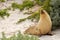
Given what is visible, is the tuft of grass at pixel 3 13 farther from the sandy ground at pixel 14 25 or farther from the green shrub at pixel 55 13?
the green shrub at pixel 55 13

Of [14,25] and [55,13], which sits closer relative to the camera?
[55,13]

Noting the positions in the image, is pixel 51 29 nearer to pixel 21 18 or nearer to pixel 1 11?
pixel 21 18

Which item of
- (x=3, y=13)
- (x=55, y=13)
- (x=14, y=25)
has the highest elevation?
(x=55, y=13)

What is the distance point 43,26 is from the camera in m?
6.33

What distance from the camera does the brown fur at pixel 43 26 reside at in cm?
632

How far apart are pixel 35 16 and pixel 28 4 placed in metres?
1.22

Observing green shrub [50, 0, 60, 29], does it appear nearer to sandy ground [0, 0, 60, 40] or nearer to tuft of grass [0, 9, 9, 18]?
sandy ground [0, 0, 60, 40]

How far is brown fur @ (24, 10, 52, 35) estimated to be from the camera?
6320 millimetres

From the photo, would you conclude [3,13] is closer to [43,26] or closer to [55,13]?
[55,13]

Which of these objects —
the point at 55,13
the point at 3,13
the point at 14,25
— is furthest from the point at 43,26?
the point at 3,13

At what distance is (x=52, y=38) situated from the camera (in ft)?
20.0

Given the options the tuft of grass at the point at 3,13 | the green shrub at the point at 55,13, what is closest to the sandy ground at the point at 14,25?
the tuft of grass at the point at 3,13

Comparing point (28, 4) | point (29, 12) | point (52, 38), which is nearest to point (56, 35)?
point (52, 38)

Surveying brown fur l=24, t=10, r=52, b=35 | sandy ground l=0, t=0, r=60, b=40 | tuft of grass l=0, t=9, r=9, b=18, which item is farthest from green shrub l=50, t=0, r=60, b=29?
tuft of grass l=0, t=9, r=9, b=18
